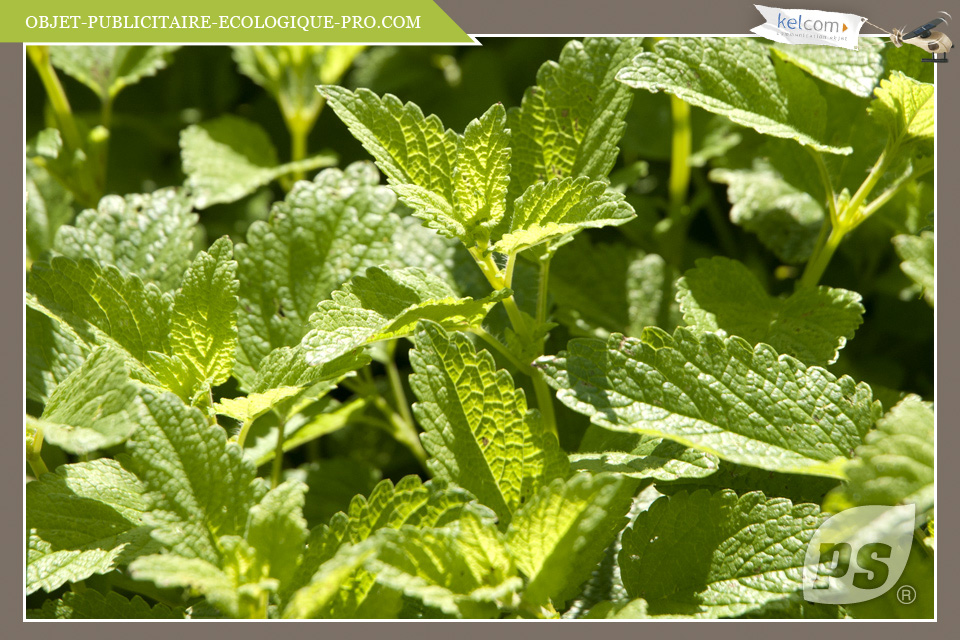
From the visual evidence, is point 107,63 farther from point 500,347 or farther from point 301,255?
point 500,347

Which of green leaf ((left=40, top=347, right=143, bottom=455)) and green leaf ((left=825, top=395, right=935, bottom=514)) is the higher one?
green leaf ((left=40, top=347, right=143, bottom=455))

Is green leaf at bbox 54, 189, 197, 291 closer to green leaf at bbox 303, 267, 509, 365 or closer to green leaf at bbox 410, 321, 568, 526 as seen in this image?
green leaf at bbox 303, 267, 509, 365

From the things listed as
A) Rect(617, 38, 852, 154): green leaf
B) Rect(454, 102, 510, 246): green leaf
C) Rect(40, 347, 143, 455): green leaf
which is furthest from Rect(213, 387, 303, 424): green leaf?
Rect(617, 38, 852, 154): green leaf

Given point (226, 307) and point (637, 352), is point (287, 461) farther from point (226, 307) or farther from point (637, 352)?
point (637, 352)

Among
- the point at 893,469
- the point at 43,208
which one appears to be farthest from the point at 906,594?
the point at 43,208

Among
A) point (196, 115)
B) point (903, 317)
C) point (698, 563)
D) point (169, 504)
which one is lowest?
point (698, 563)

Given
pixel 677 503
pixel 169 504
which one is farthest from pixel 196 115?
pixel 677 503
